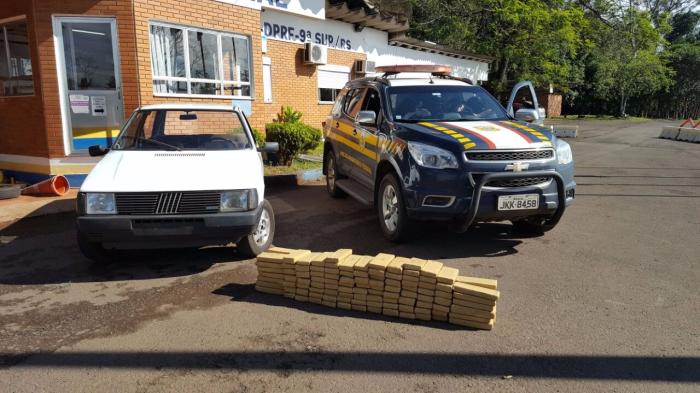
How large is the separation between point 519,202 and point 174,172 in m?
3.45

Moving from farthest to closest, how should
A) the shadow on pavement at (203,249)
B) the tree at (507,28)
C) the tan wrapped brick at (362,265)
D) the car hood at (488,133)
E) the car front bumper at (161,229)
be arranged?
1. the tree at (507,28)
2. the car hood at (488,133)
3. the shadow on pavement at (203,249)
4. the car front bumper at (161,229)
5. the tan wrapped brick at (362,265)

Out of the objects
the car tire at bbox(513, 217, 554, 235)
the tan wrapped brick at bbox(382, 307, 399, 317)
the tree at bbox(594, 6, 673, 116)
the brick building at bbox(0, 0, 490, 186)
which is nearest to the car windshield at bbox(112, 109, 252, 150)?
the tan wrapped brick at bbox(382, 307, 399, 317)

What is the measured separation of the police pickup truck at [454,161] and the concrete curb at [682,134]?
16.8 meters

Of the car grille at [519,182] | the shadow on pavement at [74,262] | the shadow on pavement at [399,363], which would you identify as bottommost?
the shadow on pavement at [399,363]

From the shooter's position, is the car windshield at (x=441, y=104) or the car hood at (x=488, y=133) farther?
the car windshield at (x=441, y=104)

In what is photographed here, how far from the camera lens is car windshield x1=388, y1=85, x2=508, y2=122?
6.15m

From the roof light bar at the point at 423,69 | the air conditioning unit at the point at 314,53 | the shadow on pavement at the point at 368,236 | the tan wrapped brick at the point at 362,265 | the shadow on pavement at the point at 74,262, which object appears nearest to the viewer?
the tan wrapped brick at the point at 362,265

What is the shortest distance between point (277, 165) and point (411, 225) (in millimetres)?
5634

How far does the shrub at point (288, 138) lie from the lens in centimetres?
1041

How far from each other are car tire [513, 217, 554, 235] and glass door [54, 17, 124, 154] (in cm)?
724

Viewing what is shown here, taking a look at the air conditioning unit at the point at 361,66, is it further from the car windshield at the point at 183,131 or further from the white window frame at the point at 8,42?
the car windshield at the point at 183,131

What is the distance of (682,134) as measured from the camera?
800 inches

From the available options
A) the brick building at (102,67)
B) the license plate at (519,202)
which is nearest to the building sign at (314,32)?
the brick building at (102,67)

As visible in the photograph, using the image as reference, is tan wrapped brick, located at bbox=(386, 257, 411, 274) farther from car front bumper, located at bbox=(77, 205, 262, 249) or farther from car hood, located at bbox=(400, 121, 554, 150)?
car hood, located at bbox=(400, 121, 554, 150)
